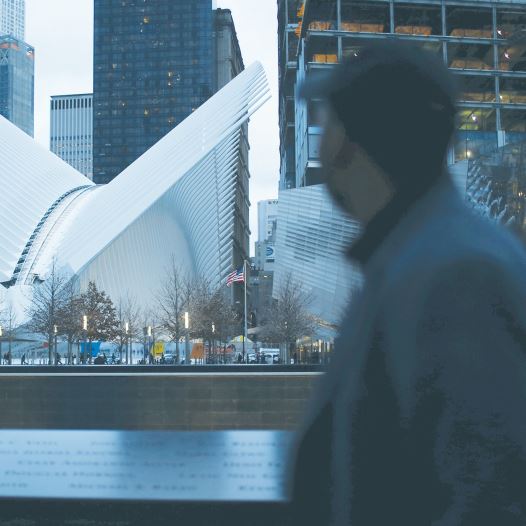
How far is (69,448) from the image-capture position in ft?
15.8

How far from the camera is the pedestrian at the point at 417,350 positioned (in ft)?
3.25

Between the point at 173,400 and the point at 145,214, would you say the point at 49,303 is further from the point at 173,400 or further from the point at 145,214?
the point at 173,400

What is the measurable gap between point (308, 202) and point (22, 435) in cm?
3493

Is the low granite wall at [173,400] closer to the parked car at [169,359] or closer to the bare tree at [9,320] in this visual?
the parked car at [169,359]

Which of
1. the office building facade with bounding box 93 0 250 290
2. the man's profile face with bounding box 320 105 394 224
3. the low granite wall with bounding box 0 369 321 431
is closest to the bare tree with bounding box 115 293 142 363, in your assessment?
the low granite wall with bounding box 0 369 321 431

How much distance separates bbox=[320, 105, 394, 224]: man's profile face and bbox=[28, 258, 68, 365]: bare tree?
38.9 metres

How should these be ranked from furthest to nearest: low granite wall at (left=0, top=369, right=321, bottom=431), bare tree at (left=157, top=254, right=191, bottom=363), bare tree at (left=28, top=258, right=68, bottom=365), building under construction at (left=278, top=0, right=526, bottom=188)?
building under construction at (left=278, top=0, right=526, bottom=188), bare tree at (left=157, top=254, right=191, bottom=363), bare tree at (left=28, top=258, right=68, bottom=365), low granite wall at (left=0, top=369, right=321, bottom=431)

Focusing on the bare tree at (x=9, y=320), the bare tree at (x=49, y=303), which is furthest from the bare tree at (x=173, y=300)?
the bare tree at (x=9, y=320)

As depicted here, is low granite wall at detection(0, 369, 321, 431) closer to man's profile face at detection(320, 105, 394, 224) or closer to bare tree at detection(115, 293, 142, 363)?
man's profile face at detection(320, 105, 394, 224)

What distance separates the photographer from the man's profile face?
1.25 m

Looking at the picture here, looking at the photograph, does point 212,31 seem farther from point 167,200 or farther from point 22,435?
point 22,435

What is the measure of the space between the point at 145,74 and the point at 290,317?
428 ft

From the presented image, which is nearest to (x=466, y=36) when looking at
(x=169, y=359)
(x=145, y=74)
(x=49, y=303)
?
(x=169, y=359)

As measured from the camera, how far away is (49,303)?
134 ft
